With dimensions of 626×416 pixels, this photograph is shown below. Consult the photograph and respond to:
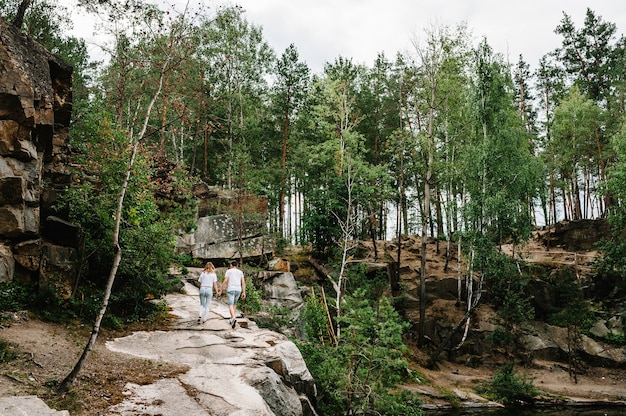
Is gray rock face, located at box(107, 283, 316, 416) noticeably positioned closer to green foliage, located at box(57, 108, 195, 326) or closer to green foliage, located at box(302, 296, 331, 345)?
green foliage, located at box(57, 108, 195, 326)

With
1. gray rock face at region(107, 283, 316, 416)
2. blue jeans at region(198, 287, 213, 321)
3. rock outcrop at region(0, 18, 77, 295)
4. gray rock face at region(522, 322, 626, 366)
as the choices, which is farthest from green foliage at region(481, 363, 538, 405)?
rock outcrop at region(0, 18, 77, 295)

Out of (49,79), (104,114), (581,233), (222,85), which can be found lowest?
(581,233)

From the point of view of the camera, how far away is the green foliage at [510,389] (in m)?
16.5

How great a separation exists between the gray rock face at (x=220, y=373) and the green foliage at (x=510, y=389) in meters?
11.1

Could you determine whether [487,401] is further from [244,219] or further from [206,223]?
[206,223]

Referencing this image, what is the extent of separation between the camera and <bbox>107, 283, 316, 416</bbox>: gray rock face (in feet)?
19.5

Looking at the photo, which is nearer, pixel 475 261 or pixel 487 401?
pixel 487 401

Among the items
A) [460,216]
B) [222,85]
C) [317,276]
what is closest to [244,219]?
[317,276]

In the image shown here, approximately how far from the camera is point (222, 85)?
2509 cm

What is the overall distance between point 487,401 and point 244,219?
1397cm

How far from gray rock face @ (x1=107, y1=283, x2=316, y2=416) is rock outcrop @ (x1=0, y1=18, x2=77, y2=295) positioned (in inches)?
110

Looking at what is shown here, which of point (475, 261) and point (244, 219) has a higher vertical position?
point (244, 219)

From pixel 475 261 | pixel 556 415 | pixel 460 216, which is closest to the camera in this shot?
pixel 556 415

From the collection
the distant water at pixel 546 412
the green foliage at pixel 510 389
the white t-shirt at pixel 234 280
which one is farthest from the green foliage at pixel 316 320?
the green foliage at pixel 510 389
